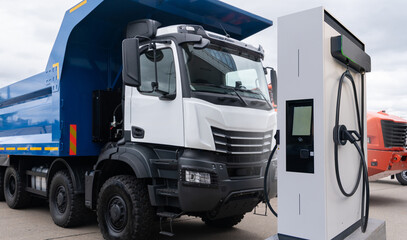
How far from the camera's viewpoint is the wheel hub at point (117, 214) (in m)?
4.32

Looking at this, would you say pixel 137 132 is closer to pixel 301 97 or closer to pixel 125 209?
pixel 125 209

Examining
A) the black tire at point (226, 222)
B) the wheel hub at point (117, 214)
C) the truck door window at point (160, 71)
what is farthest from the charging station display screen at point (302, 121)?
the black tire at point (226, 222)

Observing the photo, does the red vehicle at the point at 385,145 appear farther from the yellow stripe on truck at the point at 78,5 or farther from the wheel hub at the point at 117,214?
the yellow stripe on truck at the point at 78,5

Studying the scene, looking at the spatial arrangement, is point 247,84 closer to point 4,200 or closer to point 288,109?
point 288,109

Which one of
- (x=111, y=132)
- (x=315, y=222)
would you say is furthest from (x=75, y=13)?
(x=315, y=222)

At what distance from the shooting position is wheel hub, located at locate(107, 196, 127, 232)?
14.2ft

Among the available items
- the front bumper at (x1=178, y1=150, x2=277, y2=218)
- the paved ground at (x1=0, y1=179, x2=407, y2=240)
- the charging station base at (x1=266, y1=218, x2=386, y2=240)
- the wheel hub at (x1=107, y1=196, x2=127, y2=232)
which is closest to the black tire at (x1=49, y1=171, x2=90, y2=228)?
the paved ground at (x1=0, y1=179, x2=407, y2=240)

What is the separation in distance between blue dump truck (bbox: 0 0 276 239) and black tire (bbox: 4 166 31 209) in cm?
123

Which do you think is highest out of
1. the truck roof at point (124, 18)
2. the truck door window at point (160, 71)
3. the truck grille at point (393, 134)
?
the truck roof at point (124, 18)

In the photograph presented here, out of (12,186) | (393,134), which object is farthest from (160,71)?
(393,134)

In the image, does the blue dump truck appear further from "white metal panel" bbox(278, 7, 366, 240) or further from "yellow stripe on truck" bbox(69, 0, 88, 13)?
"white metal panel" bbox(278, 7, 366, 240)

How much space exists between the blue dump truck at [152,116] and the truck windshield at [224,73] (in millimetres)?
14

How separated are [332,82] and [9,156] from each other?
6.51m

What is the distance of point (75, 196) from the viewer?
532 cm
